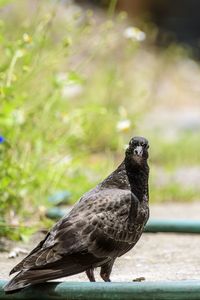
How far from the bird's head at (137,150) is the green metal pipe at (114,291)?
2.31 ft

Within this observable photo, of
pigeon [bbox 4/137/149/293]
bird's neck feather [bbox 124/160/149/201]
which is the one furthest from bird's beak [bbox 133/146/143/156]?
bird's neck feather [bbox 124/160/149/201]

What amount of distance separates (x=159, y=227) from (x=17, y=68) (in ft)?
5.03

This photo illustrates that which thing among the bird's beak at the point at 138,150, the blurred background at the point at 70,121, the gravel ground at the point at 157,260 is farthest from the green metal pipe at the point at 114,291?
the blurred background at the point at 70,121

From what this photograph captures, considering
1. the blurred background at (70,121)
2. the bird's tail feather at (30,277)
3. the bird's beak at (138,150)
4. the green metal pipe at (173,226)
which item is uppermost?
the blurred background at (70,121)

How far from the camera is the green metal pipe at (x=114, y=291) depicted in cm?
341

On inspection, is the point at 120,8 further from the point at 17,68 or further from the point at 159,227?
the point at 159,227

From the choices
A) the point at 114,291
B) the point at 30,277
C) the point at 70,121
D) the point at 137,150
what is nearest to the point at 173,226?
the point at 137,150

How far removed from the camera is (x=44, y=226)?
4980mm

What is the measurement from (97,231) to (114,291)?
0.33 meters

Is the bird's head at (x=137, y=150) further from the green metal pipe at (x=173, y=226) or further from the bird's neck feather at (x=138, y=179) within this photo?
the green metal pipe at (x=173, y=226)

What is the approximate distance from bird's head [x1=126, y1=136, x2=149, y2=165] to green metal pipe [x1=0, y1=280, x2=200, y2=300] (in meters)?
0.70

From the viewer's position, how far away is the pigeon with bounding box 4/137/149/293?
352 centimetres

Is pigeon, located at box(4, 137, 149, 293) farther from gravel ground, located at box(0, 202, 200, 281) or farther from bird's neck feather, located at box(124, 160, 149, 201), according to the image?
gravel ground, located at box(0, 202, 200, 281)

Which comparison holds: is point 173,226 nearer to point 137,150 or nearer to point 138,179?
point 138,179
